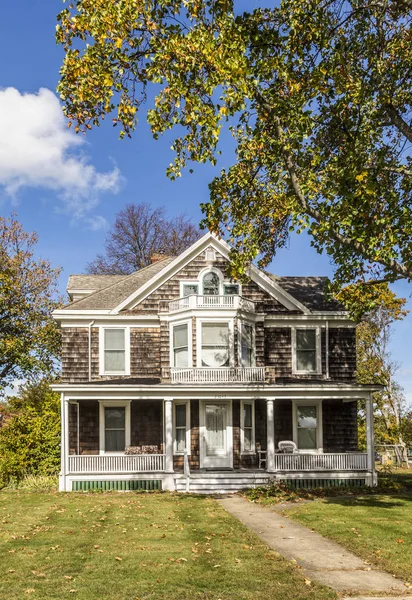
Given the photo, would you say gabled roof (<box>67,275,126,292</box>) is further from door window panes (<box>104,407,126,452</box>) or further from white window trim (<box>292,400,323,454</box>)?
white window trim (<box>292,400,323,454</box>)

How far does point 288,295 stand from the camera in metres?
26.5

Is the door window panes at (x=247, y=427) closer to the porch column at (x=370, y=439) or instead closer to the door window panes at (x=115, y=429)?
the porch column at (x=370, y=439)

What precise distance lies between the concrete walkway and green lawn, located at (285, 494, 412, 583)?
0.94ft

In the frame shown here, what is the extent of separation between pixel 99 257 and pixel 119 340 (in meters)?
26.0

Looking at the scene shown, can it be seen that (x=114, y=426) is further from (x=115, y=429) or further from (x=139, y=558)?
(x=139, y=558)

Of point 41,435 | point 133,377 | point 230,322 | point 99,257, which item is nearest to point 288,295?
point 230,322

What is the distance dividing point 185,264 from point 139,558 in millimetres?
16437

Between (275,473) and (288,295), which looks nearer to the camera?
(275,473)

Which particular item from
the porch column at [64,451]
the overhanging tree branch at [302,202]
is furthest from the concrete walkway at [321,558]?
the porch column at [64,451]

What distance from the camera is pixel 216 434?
25.0 m

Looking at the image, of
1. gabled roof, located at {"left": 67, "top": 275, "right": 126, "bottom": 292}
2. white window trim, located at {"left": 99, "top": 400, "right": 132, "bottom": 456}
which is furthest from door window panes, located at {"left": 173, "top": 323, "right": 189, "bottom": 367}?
gabled roof, located at {"left": 67, "top": 275, "right": 126, "bottom": 292}

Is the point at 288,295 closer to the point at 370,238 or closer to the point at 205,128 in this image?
the point at 370,238

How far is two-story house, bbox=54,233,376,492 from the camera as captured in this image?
76.1 ft

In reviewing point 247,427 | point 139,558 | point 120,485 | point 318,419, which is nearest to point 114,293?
point 247,427
